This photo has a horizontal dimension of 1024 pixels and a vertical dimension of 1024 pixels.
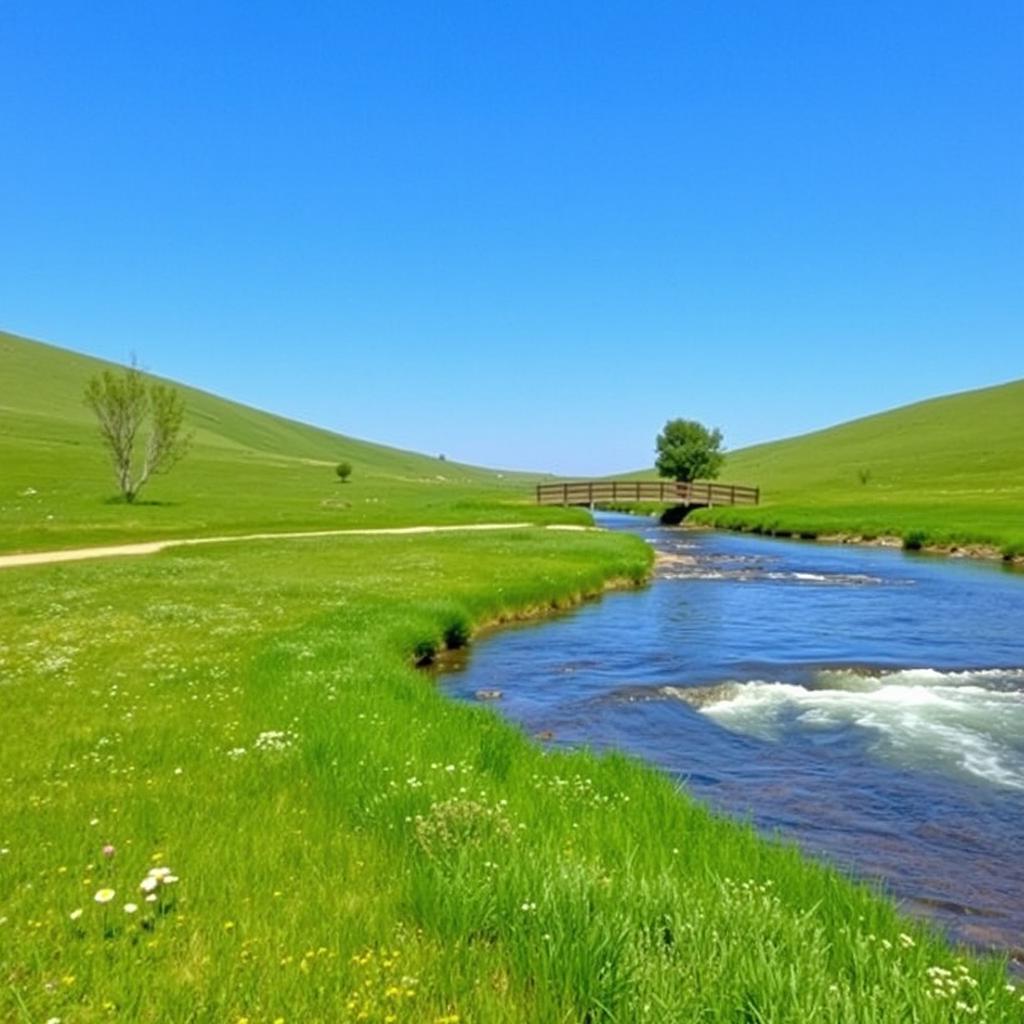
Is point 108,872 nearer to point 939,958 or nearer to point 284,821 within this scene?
point 284,821

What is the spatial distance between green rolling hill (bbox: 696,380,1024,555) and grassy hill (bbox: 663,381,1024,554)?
99 mm

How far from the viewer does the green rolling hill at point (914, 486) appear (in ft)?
219

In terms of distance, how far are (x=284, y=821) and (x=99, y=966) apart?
9.02ft

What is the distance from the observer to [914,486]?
119 meters

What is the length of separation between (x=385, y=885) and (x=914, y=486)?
12480 cm

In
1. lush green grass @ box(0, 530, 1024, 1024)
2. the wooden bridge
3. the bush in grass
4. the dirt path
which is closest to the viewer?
lush green grass @ box(0, 530, 1024, 1024)

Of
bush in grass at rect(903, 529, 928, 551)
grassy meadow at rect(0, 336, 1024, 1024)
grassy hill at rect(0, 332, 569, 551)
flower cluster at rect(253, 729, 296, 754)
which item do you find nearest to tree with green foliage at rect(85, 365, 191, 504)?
grassy hill at rect(0, 332, 569, 551)

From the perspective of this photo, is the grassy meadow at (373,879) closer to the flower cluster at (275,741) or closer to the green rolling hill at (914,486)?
the flower cluster at (275,741)

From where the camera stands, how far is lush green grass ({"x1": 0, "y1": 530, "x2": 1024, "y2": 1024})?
16.8 feet

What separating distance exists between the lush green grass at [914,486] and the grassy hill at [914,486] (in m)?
0.10

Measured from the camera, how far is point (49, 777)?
994 centimetres

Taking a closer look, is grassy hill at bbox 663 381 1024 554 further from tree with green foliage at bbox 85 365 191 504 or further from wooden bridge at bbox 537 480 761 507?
tree with green foliage at bbox 85 365 191 504

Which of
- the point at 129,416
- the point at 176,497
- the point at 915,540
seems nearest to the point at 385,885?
the point at 915,540

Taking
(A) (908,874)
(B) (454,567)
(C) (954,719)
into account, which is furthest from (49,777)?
(B) (454,567)
